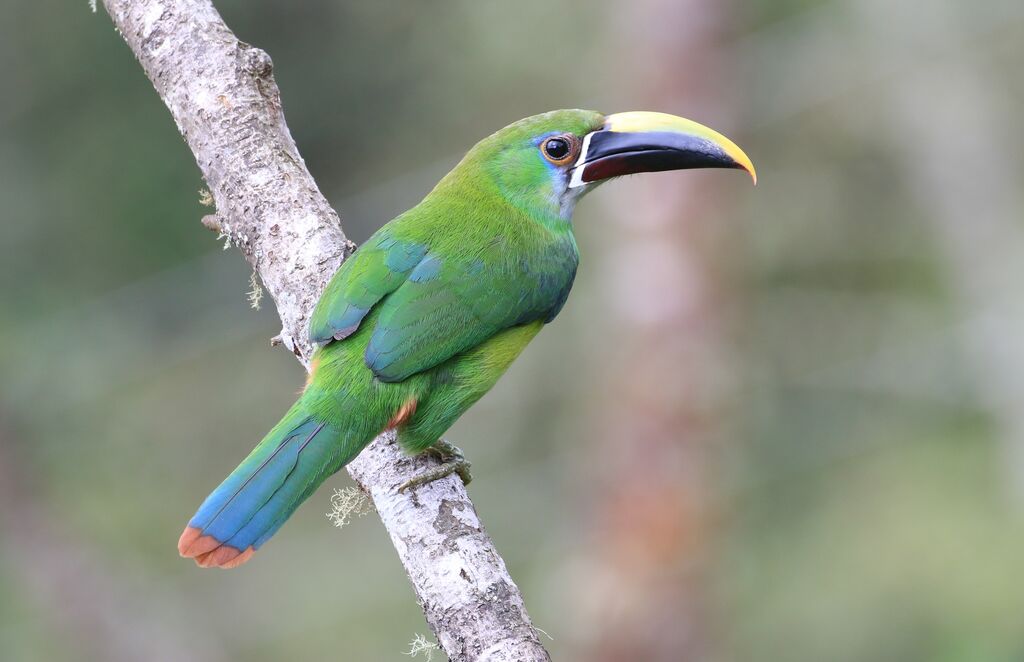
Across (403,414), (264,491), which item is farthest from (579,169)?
(264,491)

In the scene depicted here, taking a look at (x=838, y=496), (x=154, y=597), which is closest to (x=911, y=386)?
(x=838, y=496)

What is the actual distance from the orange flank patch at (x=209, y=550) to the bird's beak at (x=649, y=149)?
4.61ft

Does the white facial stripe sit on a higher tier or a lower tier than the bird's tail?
higher

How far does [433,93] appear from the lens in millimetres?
10930

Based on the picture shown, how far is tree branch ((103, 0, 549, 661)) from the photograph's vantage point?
9.91 ft

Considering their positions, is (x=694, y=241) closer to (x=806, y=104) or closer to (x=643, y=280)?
(x=643, y=280)

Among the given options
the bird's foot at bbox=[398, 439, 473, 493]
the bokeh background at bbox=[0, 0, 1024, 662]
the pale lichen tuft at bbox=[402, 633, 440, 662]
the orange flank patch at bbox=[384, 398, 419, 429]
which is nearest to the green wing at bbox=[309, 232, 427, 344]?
the orange flank patch at bbox=[384, 398, 419, 429]

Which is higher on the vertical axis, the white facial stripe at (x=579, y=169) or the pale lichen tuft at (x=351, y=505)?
the white facial stripe at (x=579, y=169)

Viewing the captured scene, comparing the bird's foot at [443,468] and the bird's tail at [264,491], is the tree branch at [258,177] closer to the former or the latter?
the bird's foot at [443,468]

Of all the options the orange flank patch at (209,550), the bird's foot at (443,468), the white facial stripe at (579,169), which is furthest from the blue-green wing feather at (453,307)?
the orange flank patch at (209,550)

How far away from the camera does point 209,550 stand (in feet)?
9.41

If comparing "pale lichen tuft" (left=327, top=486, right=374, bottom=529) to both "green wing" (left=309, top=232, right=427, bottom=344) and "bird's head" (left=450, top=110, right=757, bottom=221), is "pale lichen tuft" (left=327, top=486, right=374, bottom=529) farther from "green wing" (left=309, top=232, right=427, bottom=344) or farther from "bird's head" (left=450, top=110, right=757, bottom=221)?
"bird's head" (left=450, top=110, right=757, bottom=221)

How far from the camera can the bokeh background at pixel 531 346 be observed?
8508 millimetres

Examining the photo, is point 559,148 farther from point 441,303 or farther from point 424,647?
point 424,647
